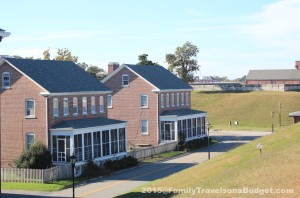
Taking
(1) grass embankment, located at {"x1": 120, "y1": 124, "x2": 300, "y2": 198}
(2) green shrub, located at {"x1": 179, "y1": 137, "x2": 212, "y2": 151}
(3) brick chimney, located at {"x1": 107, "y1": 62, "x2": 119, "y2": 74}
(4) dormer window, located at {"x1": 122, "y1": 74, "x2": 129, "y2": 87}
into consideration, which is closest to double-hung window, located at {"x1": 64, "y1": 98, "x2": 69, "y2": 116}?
(1) grass embankment, located at {"x1": 120, "y1": 124, "x2": 300, "y2": 198}

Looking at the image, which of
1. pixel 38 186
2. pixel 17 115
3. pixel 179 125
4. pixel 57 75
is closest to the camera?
pixel 38 186

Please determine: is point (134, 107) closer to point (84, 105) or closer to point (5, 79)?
point (84, 105)

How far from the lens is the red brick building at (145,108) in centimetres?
5812

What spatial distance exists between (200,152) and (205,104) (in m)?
53.4

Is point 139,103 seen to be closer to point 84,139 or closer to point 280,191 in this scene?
point 84,139

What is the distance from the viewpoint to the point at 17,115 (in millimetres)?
42188

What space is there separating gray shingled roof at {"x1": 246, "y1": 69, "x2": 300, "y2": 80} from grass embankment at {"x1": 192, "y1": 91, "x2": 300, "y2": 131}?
4129 centimetres

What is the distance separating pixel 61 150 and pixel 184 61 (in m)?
94.6

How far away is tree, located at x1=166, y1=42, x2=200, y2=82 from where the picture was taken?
131125mm

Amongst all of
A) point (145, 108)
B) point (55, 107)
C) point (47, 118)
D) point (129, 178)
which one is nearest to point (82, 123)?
point (55, 107)

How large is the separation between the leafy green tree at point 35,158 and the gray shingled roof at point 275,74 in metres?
123

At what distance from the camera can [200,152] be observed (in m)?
54.7

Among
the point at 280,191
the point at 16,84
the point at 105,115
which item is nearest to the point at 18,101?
the point at 16,84

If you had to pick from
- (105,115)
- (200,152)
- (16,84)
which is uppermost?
(16,84)
